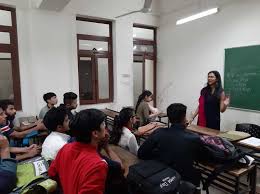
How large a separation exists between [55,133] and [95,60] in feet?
11.1

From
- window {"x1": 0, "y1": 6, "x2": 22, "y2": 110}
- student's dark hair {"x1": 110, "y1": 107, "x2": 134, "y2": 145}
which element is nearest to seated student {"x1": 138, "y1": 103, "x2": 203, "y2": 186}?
student's dark hair {"x1": 110, "y1": 107, "x2": 134, "y2": 145}

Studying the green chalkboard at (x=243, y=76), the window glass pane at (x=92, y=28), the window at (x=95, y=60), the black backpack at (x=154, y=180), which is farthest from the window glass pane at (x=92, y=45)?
the black backpack at (x=154, y=180)

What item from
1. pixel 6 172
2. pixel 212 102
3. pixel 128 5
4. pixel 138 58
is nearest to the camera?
pixel 6 172

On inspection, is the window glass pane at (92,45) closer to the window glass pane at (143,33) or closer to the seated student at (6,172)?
the window glass pane at (143,33)

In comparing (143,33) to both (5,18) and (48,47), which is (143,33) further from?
(5,18)

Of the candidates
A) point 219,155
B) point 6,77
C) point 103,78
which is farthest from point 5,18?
point 219,155

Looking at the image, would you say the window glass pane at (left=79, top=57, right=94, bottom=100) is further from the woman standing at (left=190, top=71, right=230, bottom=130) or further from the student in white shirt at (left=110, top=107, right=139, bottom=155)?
the student in white shirt at (left=110, top=107, right=139, bottom=155)

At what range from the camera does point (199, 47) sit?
15.7 ft

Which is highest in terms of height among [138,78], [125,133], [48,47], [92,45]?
[92,45]

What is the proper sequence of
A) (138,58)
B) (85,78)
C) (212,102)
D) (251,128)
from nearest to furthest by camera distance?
(212,102) < (251,128) < (85,78) < (138,58)

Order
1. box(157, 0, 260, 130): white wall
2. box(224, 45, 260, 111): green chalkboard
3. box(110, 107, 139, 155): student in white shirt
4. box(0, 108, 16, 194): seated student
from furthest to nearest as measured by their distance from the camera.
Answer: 1. box(157, 0, 260, 130): white wall
2. box(224, 45, 260, 111): green chalkboard
3. box(110, 107, 139, 155): student in white shirt
4. box(0, 108, 16, 194): seated student

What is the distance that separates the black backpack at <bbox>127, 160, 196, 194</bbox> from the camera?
144 centimetres

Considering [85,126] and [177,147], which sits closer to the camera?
[85,126]

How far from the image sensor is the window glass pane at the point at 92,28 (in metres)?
4.82
